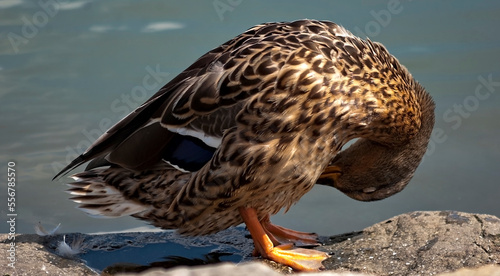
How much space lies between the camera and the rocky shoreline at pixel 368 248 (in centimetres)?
515

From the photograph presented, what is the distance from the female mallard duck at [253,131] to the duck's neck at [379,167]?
6.4 inches

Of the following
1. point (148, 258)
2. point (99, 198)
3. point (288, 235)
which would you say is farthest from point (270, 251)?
point (99, 198)

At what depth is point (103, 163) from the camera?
602 cm

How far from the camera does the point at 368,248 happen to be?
18.0 feet

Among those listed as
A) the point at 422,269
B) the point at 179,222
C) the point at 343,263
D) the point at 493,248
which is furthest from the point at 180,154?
the point at 493,248

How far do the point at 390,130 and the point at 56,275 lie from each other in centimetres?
262

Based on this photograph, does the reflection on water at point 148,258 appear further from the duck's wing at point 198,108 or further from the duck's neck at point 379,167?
the duck's neck at point 379,167

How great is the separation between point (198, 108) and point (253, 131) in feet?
1.51

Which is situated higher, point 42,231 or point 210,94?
point 210,94

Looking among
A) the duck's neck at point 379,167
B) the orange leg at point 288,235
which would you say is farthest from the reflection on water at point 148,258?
the duck's neck at point 379,167

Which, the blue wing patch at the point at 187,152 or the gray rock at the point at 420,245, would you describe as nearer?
the gray rock at the point at 420,245

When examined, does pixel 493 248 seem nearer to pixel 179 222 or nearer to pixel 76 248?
pixel 179 222

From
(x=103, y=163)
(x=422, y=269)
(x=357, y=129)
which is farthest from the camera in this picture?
(x=103, y=163)

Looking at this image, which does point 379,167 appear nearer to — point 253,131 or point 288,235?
point 288,235
